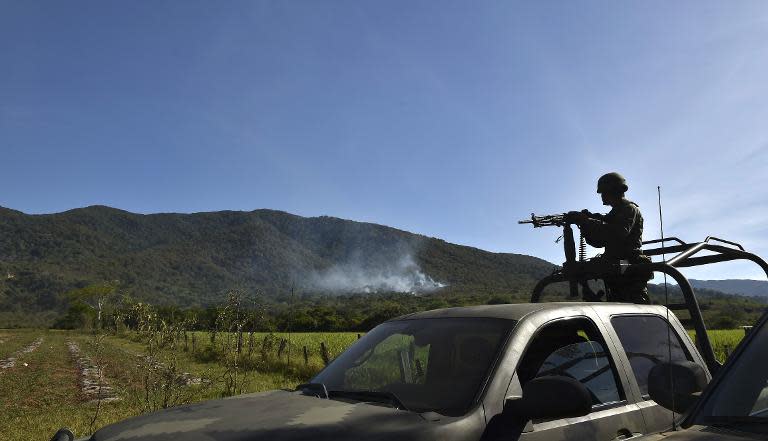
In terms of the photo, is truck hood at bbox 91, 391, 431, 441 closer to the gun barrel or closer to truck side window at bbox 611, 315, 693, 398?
truck side window at bbox 611, 315, 693, 398

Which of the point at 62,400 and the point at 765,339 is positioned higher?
the point at 765,339

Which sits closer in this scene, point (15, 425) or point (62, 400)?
point (15, 425)

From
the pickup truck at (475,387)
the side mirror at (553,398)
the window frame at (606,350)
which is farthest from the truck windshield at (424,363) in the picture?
the side mirror at (553,398)

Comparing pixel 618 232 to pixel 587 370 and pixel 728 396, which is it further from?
pixel 728 396

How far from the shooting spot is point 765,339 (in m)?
2.18

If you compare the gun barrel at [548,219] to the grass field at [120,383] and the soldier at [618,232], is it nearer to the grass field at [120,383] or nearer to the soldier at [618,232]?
the soldier at [618,232]

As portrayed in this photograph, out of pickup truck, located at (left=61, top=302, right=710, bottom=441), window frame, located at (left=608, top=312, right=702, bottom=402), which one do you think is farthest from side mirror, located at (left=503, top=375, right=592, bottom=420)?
window frame, located at (left=608, top=312, right=702, bottom=402)

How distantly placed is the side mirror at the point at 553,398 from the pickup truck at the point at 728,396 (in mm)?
275

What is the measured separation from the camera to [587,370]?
10.0 ft

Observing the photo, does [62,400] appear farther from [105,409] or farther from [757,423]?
[757,423]

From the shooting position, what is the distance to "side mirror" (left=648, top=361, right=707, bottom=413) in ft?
7.09

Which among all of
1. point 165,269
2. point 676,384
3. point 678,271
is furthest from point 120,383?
point 165,269

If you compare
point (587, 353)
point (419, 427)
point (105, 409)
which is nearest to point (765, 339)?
point (587, 353)

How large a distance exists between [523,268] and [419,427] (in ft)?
488
